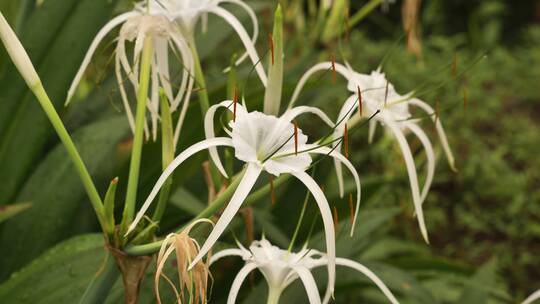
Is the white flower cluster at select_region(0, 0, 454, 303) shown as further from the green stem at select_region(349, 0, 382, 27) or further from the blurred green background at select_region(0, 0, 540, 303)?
the green stem at select_region(349, 0, 382, 27)

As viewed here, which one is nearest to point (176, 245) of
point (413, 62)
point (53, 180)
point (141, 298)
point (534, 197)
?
point (141, 298)

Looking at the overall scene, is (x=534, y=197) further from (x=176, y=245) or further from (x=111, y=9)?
(x=176, y=245)

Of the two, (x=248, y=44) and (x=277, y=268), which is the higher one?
(x=248, y=44)

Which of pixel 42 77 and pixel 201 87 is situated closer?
pixel 201 87

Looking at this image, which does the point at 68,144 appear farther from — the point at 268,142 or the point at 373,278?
the point at 373,278

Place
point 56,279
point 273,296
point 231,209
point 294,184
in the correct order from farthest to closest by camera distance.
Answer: point 294,184 → point 56,279 → point 273,296 → point 231,209

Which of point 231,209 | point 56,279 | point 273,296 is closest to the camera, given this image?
point 231,209

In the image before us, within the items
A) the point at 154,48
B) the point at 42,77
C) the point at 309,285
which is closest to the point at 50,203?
the point at 42,77
